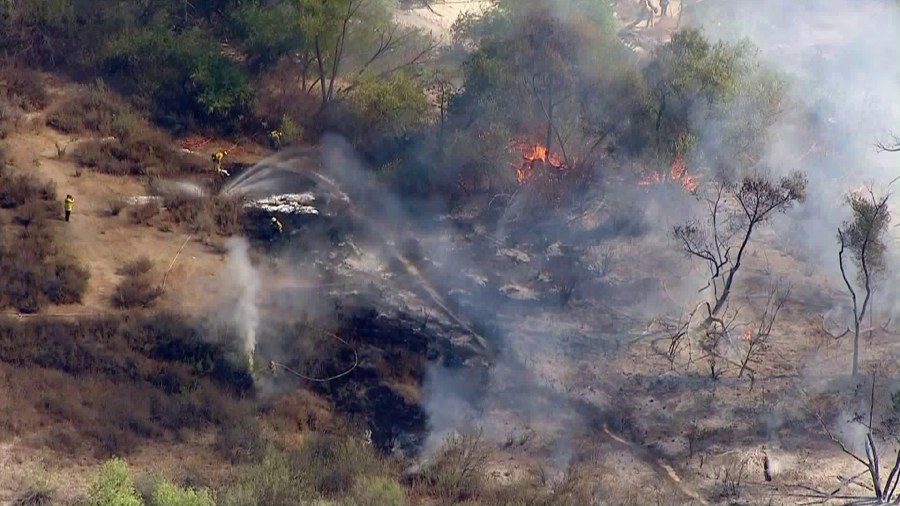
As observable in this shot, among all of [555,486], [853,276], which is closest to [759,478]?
[555,486]

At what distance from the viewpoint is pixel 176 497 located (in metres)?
14.1

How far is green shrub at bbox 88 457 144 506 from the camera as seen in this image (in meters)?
13.9

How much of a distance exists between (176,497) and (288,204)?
362 inches

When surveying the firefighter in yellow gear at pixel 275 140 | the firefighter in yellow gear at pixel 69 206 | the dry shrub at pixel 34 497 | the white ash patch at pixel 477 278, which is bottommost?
the dry shrub at pixel 34 497

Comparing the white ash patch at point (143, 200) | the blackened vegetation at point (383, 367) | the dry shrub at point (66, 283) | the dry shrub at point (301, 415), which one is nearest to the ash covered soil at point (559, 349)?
the blackened vegetation at point (383, 367)

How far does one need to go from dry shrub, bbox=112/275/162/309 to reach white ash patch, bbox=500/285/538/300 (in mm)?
6567

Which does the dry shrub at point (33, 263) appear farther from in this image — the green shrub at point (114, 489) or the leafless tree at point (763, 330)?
the leafless tree at point (763, 330)

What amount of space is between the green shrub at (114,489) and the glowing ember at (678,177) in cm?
1306

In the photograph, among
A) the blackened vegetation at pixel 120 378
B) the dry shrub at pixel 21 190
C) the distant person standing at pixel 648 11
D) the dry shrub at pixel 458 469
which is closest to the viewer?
the dry shrub at pixel 458 469

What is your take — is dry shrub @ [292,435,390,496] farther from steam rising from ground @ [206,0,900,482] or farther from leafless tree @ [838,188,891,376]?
leafless tree @ [838,188,891,376]

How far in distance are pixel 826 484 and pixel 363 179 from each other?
11880 mm

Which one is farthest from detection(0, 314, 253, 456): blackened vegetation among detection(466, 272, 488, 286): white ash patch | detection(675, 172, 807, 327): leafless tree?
detection(675, 172, 807, 327): leafless tree

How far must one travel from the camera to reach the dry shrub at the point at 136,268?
760 inches

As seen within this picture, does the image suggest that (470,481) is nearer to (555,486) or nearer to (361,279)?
(555,486)
